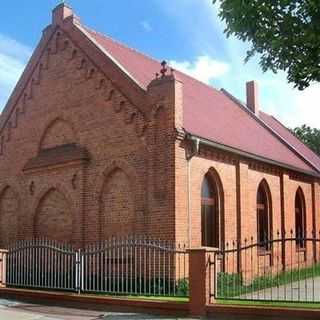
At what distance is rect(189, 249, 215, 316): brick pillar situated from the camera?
1198 centimetres

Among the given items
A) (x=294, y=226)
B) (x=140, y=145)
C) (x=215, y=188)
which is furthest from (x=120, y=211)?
(x=294, y=226)

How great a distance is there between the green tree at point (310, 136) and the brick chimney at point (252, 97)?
58.4 ft

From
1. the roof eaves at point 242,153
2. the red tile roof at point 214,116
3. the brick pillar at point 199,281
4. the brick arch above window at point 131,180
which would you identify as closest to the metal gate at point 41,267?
the brick arch above window at point 131,180

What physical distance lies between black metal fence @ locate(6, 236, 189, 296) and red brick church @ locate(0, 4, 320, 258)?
72 centimetres

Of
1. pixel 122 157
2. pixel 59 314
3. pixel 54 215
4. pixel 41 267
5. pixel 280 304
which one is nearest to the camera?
pixel 280 304

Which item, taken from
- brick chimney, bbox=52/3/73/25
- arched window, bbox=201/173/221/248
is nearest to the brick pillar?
arched window, bbox=201/173/221/248

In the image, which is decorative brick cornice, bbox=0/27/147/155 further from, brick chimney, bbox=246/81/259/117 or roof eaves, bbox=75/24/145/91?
brick chimney, bbox=246/81/259/117

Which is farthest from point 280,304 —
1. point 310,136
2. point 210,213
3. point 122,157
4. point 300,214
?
point 310,136

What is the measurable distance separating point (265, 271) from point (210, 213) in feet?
10.2

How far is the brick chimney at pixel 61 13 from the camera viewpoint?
20266 mm

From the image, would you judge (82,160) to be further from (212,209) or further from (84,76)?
(212,209)

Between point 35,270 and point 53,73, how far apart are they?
7.28 metres

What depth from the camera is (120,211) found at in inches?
683

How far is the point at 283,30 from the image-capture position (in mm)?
8391
